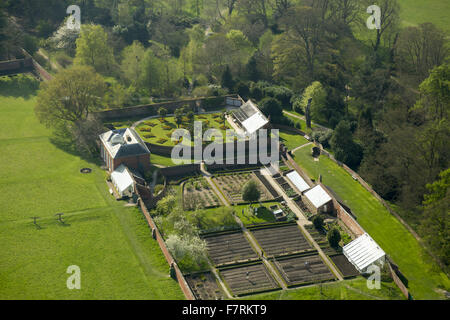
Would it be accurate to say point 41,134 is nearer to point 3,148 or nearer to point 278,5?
point 3,148

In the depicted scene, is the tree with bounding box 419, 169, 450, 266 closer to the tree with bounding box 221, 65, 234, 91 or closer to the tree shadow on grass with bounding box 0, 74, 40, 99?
the tree with bounding box 221, 65, 234, 91

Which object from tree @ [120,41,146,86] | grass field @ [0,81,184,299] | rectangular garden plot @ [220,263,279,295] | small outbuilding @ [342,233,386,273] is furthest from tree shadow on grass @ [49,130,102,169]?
small outbuilding @ [342,233,386,273]

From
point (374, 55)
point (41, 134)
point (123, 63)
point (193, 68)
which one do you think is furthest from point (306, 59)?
point (41, 134)

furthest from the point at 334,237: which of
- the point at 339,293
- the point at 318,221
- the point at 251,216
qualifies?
the point at 251,216

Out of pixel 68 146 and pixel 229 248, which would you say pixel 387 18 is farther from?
pixel 229 248

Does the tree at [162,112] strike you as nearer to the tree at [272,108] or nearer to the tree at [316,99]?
the tree at [272,108]

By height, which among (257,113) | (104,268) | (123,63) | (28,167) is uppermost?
(123,63)
